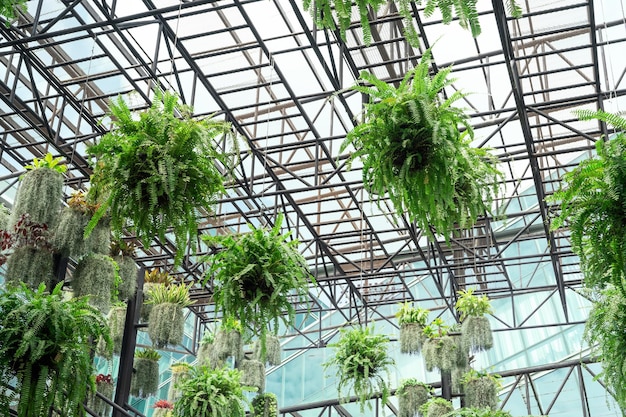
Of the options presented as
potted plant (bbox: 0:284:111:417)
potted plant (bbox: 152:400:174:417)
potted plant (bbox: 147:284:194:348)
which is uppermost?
potted plant (bbox: 147:284:194:348)

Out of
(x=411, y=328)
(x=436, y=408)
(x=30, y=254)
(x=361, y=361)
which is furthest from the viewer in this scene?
(x=411, y=328)

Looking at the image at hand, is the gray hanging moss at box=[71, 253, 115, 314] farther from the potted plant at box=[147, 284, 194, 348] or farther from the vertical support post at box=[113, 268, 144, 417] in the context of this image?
the potted plant at box=[147, 284, 194, 348]

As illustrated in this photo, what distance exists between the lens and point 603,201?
16.1 feet

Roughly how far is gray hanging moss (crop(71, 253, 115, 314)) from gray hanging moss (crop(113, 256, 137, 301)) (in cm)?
129

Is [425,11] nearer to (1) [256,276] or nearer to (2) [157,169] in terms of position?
(2) [157,169]

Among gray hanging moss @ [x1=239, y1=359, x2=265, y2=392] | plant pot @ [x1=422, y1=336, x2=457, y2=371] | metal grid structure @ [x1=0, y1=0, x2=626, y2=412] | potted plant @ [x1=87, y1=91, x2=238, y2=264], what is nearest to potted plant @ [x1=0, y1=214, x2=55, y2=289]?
metal grid structure @ [x1=0, y1=0, x2=626, y2=412]

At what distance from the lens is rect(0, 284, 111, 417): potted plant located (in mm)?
6430

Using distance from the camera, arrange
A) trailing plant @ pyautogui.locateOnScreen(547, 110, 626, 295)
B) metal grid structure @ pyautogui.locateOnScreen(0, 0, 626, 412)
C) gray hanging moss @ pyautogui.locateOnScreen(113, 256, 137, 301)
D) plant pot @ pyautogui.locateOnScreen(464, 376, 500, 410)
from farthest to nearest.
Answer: plant pot @ pyautogui.locateOnScreen(464, 376, 500, 410) → gray hanging moss @ pyautogui.locateOnScreen(113, 256, 137, 301) → metal grid structure @ pyautogui.locateOnScreen(0, 0, 626, 412) → trailing plant @ pyautogui.locateOnScreen(547, 110, 626, 295)

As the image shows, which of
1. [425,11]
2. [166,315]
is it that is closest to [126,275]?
[166,315]

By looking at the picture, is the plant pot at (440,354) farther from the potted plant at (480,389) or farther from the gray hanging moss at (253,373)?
the gray hanging moss at (253,373)

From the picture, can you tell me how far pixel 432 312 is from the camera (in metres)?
18.2

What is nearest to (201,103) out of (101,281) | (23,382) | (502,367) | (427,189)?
(101,281)

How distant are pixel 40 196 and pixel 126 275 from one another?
8.13 feet

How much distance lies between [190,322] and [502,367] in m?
7.55
